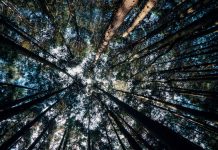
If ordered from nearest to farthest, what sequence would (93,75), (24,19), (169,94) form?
(24,19), (169,94), (93,75)

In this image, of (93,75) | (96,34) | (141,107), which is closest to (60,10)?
(96,34)

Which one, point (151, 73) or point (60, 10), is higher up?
point (60, 10)

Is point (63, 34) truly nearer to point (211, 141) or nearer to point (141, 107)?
point (141, 107)

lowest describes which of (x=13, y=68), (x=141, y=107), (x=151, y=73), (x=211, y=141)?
(x=211, y=141)

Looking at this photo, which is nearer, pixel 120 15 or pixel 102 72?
pixel 120 15

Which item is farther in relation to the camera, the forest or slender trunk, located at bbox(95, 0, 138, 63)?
the forest

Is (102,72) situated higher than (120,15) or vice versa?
(120,15)

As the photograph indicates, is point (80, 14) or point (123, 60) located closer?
point (80, 14)

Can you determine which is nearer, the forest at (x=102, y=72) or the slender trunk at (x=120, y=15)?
the slender trunk at (x=120, y=15)
